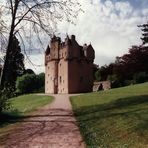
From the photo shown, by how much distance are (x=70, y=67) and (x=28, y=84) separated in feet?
53.0

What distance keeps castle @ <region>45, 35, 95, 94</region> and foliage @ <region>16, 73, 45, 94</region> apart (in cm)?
826

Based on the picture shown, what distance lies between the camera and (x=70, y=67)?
213ft

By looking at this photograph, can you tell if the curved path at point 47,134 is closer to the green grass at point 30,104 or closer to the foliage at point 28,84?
the green grass at point 30,104

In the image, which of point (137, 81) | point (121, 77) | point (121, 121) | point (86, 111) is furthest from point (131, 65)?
point (121, 121)

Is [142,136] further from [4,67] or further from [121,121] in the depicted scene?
[4,67]

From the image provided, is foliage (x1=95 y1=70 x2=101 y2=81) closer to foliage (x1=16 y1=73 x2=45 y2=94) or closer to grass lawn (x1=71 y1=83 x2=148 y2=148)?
foliage (x1=16 y1=73 x2=45 y2=94)

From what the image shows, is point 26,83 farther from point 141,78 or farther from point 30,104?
point 30,104

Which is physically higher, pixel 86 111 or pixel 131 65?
pixel 131 65

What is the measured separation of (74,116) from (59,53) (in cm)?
4248

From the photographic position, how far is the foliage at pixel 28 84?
254 feet

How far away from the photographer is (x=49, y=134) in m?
19.5

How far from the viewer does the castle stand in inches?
2539

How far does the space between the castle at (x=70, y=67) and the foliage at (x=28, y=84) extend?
8.26 m

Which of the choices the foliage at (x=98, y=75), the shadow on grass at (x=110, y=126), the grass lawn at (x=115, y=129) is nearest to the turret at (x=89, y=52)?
Result: the foliage at (x=98, y=75)
